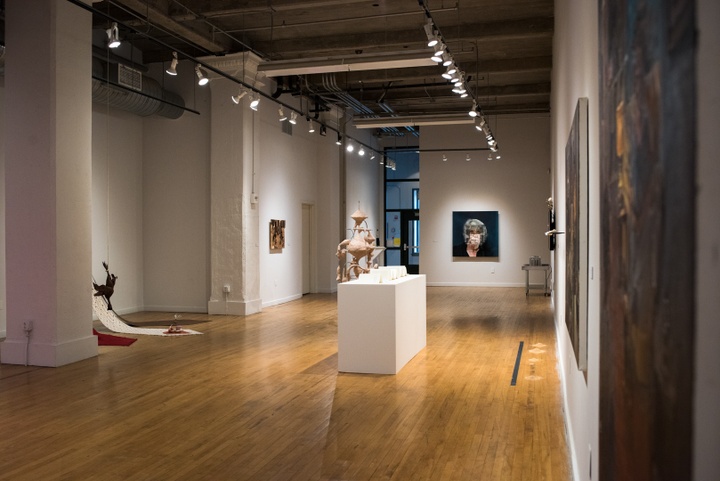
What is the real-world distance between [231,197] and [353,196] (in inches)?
300

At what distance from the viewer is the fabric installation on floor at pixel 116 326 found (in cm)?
1046

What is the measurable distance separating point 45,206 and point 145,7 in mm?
3834

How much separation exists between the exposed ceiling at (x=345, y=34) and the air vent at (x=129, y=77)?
0.62 metres

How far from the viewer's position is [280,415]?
5.79 metres

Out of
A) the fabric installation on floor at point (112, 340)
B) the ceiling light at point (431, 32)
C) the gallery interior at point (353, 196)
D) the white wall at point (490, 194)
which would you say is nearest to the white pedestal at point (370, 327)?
the gallery interior at point (353, 196)

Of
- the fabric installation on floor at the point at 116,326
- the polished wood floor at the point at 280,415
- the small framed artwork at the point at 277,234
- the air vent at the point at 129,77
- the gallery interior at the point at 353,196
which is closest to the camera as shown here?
the gallery interior at the point at 353,196

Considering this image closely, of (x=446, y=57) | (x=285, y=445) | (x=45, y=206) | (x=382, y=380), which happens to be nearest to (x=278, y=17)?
(x=446, y=57)

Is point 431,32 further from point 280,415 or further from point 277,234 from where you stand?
point 277,234

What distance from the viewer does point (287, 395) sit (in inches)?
257

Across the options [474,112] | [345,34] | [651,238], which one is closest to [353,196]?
[474,112]

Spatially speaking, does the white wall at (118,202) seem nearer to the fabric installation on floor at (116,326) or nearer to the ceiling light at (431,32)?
the fabric installation on floor at (116,326)

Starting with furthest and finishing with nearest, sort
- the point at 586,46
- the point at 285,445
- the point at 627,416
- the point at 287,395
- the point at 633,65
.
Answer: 1. the point at 287,395
2. the point at 285,445
3. the point at 586,46
4. the point at 627,416
5. the point at 633,65

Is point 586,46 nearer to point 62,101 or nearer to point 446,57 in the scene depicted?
point 446,57

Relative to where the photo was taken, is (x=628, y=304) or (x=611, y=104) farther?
(x=611, y=104)
